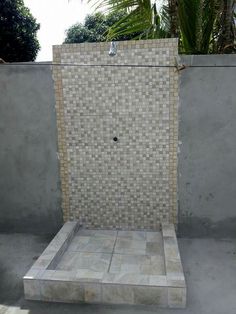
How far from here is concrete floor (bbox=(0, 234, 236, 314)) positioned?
12.0 feet

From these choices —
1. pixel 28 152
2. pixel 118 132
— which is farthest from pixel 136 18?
pixel 28 152

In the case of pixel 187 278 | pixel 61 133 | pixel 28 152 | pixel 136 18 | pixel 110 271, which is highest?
pixel 136 18

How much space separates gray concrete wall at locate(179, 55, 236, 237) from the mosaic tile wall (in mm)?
178

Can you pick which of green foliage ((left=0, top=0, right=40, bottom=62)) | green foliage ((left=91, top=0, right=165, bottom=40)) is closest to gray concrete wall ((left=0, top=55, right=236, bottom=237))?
green foliage ((left=91, top=0, right=165, bottom=40))

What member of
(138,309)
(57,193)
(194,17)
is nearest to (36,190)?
(57,193)

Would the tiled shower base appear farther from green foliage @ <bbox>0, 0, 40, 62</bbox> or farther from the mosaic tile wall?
green foliage @ <bbox>0, 0, 40, 62</bbox>

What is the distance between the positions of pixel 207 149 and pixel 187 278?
1935 millimetres

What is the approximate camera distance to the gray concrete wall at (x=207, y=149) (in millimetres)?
4805

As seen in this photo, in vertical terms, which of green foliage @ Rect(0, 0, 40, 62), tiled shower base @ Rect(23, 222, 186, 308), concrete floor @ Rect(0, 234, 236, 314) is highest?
green foliage @ Rect(0, 0, 40, 62)

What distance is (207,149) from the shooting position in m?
5.02

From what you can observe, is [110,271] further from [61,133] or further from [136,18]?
[136,18]

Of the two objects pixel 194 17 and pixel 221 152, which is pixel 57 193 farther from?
pixel 194 17

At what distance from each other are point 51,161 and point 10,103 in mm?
1157

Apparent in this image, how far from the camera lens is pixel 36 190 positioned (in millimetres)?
5531
